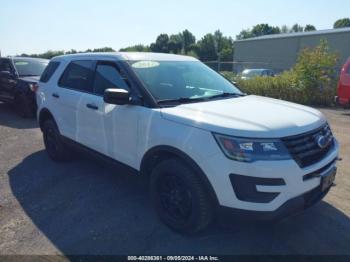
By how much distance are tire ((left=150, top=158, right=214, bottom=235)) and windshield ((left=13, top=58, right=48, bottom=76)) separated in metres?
7.98

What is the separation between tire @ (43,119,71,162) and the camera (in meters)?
5.24

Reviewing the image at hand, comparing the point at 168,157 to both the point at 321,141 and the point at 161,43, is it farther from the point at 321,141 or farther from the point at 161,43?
the point at 161,43

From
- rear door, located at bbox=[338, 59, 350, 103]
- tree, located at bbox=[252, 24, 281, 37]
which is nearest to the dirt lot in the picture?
rear door, located at bbox=[338, 59, 350, 103]

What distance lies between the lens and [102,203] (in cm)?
402

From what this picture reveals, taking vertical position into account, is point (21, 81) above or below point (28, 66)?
below

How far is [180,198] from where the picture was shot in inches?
126

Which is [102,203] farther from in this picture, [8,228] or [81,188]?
[8,228]

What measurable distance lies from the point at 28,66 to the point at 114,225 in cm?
810

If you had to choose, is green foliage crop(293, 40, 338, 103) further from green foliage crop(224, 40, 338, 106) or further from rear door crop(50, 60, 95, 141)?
rear door crop(50, 60, 95, 141)

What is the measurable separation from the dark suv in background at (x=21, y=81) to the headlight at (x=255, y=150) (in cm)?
774

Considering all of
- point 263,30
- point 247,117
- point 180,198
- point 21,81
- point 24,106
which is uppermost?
point 263,30

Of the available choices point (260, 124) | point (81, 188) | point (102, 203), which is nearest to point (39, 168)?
point (81, 188)

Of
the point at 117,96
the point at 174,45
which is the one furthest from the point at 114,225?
the point at 174,45

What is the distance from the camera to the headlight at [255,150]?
8.70ft
